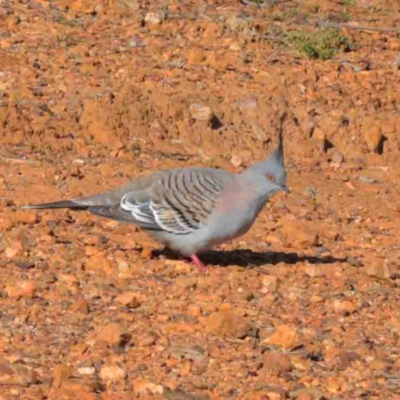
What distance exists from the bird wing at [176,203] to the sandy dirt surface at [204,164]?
28 centimetres

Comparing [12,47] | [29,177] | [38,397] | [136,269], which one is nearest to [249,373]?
[38,397]

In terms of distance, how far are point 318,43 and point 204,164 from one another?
2.61m

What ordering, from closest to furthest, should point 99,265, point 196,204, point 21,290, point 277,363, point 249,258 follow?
1. point 277,363
2. point 21,290
3. point 99,265
4. point 196,204
5. point 249,258

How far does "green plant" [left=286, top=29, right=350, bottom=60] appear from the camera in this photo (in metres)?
12.1

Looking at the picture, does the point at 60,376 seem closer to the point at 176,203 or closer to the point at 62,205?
the point at 176,203

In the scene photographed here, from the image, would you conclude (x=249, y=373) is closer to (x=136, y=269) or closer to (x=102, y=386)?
(x=102, y=386)

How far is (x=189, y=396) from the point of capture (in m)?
5.78

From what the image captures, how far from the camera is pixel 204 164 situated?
10141 mm

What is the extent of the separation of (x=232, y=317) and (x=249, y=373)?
1.77ft

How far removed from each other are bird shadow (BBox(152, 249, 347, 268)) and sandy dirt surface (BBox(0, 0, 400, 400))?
0.07ft

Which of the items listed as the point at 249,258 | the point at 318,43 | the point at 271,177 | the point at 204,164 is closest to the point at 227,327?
the point at 271,177

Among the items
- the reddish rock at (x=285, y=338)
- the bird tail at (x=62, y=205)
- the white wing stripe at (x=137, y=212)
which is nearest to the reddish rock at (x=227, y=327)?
the reddish rock at (x=285, y=338)

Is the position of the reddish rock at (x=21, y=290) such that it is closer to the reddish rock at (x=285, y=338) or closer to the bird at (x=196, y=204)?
the bird at (x=196, y=204)

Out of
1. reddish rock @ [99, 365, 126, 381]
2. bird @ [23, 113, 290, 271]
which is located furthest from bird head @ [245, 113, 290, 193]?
reddish rock @ [99, 365, 126, 381]
